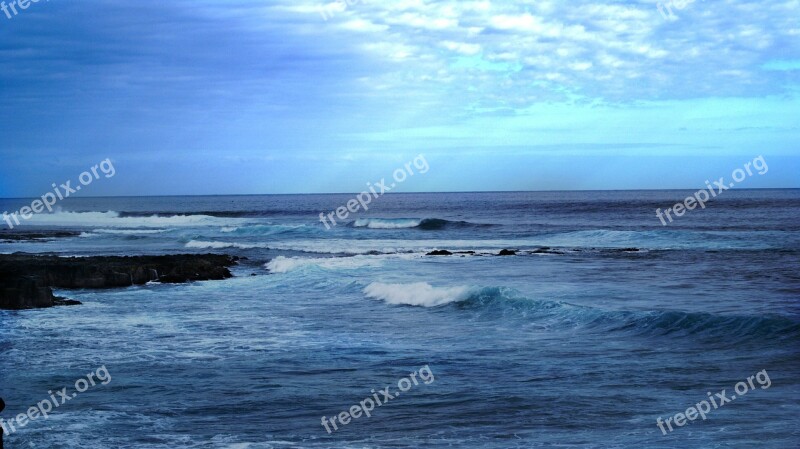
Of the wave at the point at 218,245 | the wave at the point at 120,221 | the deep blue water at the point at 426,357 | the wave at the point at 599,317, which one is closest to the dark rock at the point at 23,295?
the deep blue water at the point at 426,357

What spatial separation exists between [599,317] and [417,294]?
5825 mm

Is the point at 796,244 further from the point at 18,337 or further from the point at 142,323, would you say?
the point at 18,337

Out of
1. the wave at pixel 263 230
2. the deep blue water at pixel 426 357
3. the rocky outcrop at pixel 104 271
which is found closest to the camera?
the deep blue water at pixel 426 357

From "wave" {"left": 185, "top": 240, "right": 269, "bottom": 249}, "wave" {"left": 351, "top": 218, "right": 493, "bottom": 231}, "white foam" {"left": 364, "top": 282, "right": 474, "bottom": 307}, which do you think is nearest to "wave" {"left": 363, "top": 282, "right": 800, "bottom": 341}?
"white foam" {"left": 364, "top": 282, "right": 474, "bottom": 307}

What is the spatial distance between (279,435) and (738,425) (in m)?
5.42

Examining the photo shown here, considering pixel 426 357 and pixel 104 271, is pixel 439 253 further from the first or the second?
pixel 426 357

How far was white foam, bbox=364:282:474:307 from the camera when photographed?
2100 centimetres

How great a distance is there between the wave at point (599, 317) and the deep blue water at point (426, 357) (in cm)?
6

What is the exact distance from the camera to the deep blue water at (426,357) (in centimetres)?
975

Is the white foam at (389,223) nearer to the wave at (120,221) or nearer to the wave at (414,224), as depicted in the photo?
the wave at (414,224)

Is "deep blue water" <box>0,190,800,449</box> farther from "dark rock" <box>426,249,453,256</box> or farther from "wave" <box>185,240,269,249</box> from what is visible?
"wave" <box>185,240,269,249</box>

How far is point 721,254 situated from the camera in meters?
34.5

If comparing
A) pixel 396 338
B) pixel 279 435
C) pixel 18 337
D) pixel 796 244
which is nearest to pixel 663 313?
pixel 396 338

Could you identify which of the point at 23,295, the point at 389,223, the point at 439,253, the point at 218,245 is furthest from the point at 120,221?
the point at 23,295
